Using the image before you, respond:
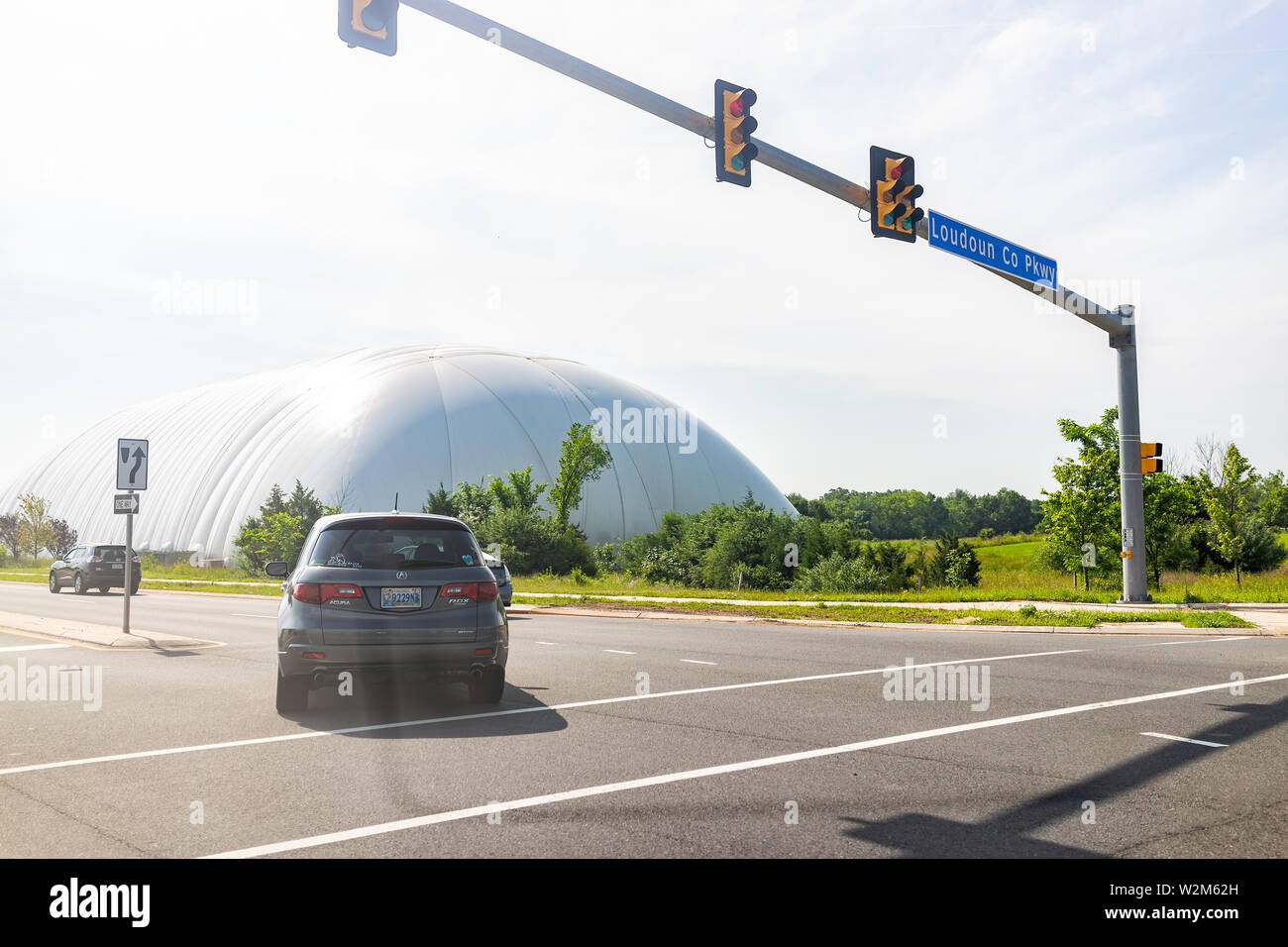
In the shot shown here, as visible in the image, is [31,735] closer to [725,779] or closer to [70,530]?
[725,779]

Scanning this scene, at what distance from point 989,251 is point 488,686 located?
12.2 metres

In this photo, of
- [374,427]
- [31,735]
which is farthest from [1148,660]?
[374,427]

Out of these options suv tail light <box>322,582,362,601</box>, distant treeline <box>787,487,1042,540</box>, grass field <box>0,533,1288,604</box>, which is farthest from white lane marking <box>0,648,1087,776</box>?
distant treeline <box>787,487,1042,540</box>

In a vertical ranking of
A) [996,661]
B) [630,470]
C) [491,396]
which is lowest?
[996,661]

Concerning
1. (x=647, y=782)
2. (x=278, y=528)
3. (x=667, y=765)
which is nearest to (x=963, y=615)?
(x=667, y=765)

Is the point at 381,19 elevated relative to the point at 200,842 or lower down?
elevated

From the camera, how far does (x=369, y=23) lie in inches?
379

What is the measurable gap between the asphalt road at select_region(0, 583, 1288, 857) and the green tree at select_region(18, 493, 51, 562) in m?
72.7

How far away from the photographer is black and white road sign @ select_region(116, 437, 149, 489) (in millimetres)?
15602

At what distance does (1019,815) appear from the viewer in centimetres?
559

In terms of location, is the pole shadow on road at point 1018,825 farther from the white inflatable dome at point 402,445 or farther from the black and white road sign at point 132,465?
the white inflatable dome at point 402,445

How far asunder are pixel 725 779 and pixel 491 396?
2266 inches

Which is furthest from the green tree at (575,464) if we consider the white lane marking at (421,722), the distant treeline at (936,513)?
the distant treeline at (936,513)
